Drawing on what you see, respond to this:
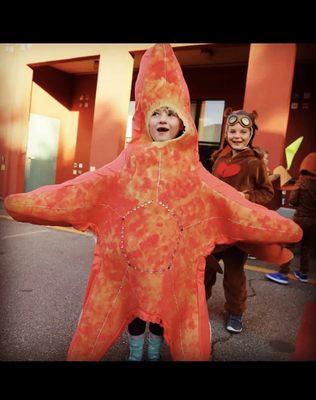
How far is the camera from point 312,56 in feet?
19.1

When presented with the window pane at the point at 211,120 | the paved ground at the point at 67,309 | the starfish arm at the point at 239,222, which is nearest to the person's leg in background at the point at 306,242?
the paved ground at the point at 67,309

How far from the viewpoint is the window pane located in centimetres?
721

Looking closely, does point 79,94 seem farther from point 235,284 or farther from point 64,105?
point 235,284

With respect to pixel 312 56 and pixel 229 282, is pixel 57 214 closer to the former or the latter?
pixel 229 282

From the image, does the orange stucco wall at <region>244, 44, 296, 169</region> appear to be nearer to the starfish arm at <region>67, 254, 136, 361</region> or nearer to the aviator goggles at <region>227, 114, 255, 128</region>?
the aviator goggles at <region>227, 114, 255, 128</region>

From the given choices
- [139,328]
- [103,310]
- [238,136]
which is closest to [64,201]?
[103,310]

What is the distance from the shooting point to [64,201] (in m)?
1.46

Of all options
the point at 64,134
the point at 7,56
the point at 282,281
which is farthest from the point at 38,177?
the point at 282,281

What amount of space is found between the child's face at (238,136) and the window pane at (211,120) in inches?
202

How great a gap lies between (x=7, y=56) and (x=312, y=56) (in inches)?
257

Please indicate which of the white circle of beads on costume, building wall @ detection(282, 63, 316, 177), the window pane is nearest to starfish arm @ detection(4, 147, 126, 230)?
the white circle of beads on costume

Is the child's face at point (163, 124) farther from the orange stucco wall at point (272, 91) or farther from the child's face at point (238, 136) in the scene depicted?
the orange stucco wall at point (272, 91)

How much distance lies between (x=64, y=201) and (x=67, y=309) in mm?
1357
